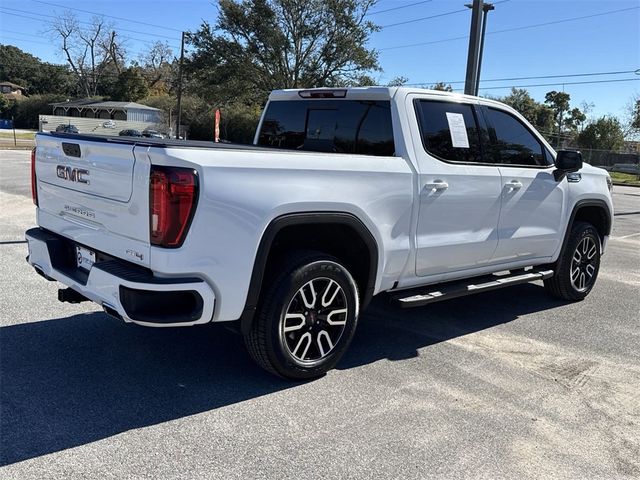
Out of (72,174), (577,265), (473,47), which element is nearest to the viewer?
(72,174)

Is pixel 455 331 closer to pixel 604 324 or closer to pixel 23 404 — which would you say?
pixel 604 324

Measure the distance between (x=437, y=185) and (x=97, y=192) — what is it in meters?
2.41

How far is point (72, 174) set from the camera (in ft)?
12.5

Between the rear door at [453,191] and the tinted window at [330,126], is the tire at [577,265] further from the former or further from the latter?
the tinted window at [330,126]

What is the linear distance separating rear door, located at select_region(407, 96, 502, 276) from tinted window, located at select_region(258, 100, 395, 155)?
10.4 inches

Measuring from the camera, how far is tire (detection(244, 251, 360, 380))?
365 cm

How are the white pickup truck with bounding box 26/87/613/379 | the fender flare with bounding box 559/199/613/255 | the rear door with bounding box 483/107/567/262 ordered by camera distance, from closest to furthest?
the white pickup truck with bounding box 26/87/613/379, the rear door with bounding box 483/107/567/262, the fender flare with bounding box 559/199/613/255

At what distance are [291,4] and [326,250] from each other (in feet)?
145

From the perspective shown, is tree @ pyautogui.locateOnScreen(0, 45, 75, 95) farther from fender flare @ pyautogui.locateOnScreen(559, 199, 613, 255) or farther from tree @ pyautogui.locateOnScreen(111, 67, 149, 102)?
fender flare @ pyautogui.locateOnScreen(559, 199, 613, 255)

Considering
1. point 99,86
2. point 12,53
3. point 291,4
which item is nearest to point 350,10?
point 291,4

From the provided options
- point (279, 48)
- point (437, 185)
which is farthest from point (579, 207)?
point (279, 48)

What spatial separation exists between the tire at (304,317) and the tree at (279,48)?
140ft

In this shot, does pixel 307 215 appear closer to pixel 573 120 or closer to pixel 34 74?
pixel 573 120

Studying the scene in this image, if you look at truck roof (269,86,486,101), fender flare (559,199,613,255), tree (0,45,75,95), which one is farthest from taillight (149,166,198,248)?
tree (0,45,75,95)
